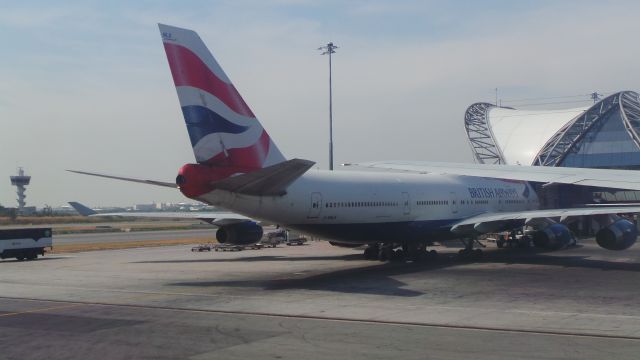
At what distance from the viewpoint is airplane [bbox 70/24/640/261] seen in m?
22.6

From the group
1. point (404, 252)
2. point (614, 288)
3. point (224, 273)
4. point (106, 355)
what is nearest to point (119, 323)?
point (106, 355)

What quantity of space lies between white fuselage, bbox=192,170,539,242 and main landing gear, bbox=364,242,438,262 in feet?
2.38

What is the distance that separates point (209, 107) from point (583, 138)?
60.8 meters

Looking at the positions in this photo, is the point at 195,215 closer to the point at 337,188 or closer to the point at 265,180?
the point at 337,188

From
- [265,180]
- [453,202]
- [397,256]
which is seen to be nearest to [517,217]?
[453,202]

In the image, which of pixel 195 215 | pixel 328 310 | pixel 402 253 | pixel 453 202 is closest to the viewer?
pixel 328 310

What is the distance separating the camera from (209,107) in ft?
75.2

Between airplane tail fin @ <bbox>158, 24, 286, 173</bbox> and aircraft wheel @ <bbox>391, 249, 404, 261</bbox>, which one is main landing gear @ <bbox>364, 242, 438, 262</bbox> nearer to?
aircraft wheel @ <bbox>391, 249, 404, 261</bbox>

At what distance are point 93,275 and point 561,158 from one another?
58096mm

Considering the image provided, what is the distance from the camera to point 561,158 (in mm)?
74500

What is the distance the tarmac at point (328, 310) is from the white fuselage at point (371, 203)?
187 cm

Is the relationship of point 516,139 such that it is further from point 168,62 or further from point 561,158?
point 168,62

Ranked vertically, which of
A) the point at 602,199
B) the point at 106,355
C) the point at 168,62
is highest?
the point at 168,62

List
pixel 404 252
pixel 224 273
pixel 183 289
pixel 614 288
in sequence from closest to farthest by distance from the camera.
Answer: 1. pixel 614 288
2. pixel 183 289
3. pixel 224 273
4. pixel 404 252
